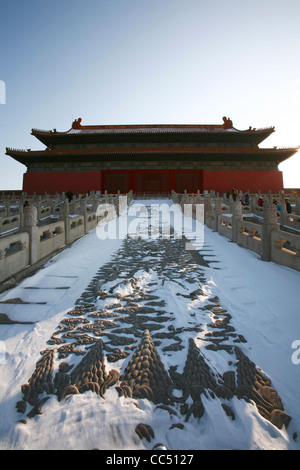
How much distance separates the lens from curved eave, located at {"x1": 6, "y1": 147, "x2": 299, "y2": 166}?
890 inches

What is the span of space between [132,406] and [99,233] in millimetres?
7905

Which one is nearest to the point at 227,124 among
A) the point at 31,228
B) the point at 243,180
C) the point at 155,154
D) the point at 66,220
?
the point at 243,180

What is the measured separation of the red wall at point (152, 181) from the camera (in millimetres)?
23562

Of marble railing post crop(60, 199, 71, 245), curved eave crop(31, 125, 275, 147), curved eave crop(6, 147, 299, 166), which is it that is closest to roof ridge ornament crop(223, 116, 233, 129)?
curved eave crop(31, 125, 275, 147)

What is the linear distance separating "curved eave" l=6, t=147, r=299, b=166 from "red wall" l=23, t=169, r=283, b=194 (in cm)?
127

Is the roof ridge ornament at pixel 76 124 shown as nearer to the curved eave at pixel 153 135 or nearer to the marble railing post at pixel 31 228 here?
the curved eave at pixel 153 135

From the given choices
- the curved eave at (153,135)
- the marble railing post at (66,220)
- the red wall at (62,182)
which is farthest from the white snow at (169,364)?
the curved eave at (153,135)

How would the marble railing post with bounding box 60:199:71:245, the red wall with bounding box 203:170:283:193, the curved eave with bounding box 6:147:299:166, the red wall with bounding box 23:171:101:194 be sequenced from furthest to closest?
the red wall with bounding box 23:171:101:194 → the red wall with bounding box 203:170:283:193 → the curved eave with bounding box 6:147:299:166 → the marble railing post with bounding box 60:199:71:245

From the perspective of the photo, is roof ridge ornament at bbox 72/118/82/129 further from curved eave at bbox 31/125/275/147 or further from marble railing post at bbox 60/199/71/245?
marble railing post at bbox 60/199/71/245

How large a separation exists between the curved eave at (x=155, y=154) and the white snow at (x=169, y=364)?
1978cm

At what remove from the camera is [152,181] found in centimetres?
2444

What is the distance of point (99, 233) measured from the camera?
9.46 m

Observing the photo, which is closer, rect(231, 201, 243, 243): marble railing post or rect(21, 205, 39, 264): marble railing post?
rect(21, 205, 39, 264): marble railing post

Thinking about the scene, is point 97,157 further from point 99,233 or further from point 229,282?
point 229,282
